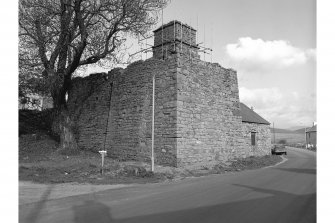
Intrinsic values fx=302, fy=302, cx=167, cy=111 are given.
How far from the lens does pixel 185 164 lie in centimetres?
1223

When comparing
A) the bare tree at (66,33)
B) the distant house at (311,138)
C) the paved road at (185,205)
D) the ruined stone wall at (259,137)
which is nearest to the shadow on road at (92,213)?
the paved road at (185,205)

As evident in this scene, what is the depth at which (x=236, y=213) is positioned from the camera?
524cm

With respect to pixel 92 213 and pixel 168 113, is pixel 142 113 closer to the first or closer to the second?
pixel 168 113

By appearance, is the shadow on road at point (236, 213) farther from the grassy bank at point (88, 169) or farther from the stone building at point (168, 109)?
the stone building at point (168, 109)

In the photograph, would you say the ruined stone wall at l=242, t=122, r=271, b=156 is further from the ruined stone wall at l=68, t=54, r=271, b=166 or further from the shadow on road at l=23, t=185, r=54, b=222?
the shadow on road at l=23, t=185, r=54, b=222

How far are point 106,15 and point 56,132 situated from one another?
8766 millimetres

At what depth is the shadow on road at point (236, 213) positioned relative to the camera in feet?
16.1

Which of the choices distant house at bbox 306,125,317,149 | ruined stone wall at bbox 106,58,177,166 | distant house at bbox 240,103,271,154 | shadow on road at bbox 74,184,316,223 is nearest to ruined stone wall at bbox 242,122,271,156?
distant house at bbox 240,103,271,154

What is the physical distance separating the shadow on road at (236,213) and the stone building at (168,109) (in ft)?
20.2

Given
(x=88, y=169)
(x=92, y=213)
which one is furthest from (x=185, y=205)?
(x=88, y=169)

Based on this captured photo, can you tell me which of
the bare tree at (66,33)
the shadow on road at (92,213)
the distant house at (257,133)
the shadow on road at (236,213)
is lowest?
the shadow on road at (92,213)

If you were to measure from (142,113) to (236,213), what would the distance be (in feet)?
29.2
